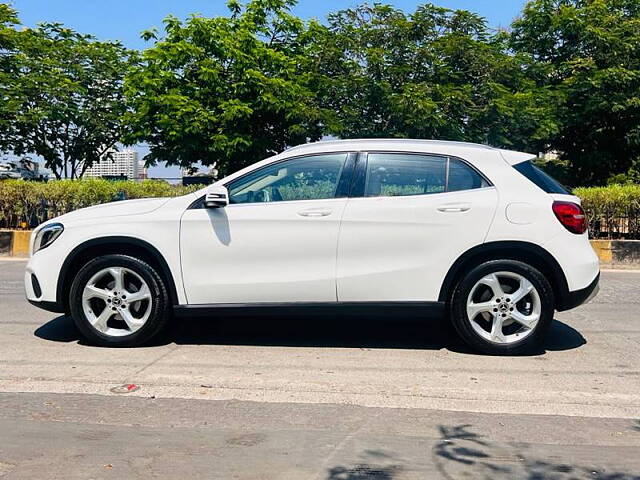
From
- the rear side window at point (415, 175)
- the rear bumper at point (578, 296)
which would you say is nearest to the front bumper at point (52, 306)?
the rear side window at point (415, 175)

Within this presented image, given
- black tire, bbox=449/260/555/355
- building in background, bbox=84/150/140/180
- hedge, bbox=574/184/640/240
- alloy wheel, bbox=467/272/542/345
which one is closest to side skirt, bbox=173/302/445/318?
black tire, bbox=449/260/555/355

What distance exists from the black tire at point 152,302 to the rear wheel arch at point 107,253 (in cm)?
6

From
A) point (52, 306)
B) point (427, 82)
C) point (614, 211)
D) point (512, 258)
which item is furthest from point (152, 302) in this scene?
point (427, 82)

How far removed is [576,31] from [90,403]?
15.5 meters

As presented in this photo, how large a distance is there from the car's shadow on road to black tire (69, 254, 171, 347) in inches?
13.5

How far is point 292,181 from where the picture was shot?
5777 mm

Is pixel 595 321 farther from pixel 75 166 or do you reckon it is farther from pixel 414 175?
pixel 75 166

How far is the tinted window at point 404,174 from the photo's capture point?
569cm

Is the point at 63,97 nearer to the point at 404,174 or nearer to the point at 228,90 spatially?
the point at 228,90

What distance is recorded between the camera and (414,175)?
5734 millimetres

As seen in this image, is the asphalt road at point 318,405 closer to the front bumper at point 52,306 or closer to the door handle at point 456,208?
the front bumper at point 52,306

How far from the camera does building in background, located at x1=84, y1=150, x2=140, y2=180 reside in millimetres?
23062

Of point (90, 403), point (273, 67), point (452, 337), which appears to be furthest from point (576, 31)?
point (90, 403)

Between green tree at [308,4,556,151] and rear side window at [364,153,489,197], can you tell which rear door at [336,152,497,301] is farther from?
green tree at [308,4,556,151]
